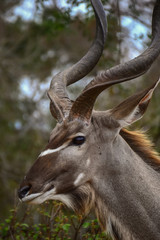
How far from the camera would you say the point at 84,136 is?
16.6ft

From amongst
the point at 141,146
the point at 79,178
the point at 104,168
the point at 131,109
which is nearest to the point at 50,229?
the point at 79,178

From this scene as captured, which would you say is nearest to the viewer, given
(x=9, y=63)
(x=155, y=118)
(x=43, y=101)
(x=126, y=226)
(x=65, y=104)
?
(x=126, y=226)

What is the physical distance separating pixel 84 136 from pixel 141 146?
85cm

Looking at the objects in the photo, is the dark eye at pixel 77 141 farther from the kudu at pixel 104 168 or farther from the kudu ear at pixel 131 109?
the kudu ear at pixel 131 109

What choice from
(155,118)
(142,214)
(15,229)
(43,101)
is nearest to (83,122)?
(142,214)

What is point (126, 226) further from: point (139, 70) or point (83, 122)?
point (139, 70)

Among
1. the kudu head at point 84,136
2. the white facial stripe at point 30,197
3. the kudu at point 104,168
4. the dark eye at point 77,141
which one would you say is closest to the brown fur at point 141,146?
the kudu at point 104,168

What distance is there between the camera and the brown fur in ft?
18.0

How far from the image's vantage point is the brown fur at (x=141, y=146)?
5477mm

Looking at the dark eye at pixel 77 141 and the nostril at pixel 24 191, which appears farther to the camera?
the dark eye at pixel 77 141

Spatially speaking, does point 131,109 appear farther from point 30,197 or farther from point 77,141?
point 30,197

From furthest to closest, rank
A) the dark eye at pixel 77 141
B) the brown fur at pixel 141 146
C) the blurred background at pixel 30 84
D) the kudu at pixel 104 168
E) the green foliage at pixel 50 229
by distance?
the blurred background at pixel 30 84
the green foliage at pixel 50 229
the brown fur at pixel 141 146
the dark eye at pixel 77 141
the kudu at pixel 104 168

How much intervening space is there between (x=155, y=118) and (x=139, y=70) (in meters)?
4.85

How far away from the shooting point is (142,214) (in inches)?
194
